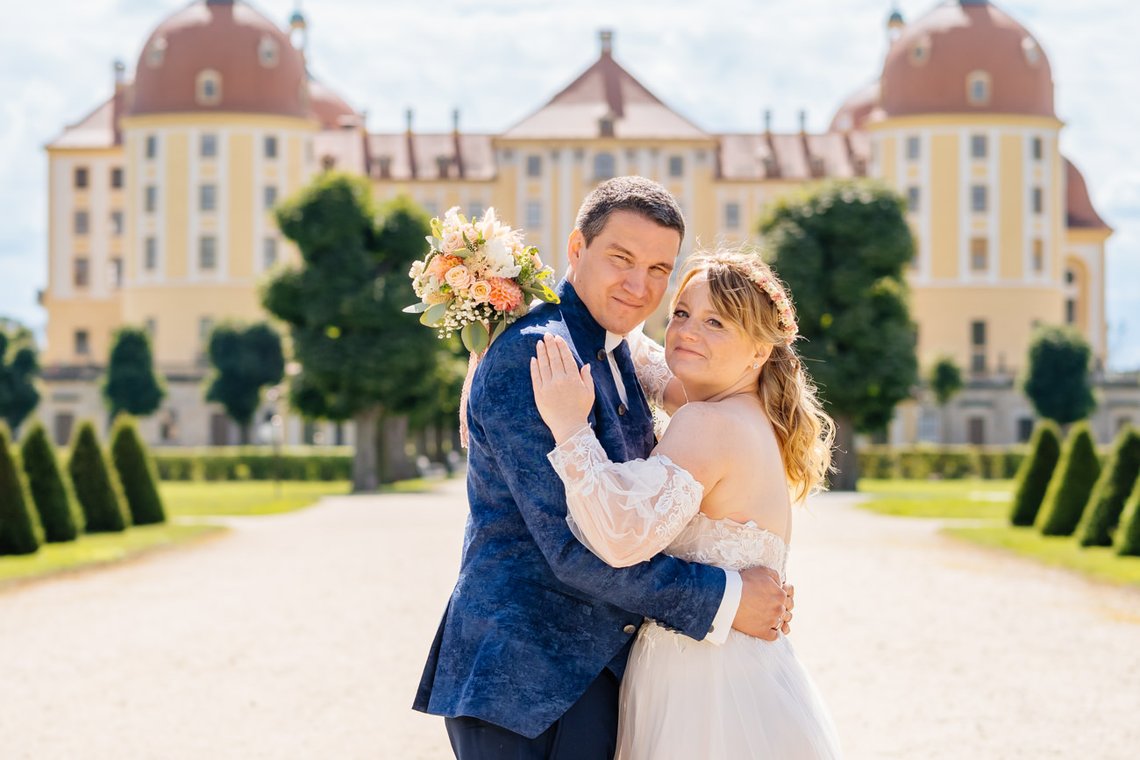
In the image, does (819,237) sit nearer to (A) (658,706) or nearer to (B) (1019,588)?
(B) (1019,588)

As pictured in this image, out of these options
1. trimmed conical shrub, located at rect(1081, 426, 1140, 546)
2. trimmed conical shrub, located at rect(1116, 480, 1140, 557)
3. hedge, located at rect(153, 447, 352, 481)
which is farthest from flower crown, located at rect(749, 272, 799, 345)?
hedge, located at rect(153, 447, 352, 481)

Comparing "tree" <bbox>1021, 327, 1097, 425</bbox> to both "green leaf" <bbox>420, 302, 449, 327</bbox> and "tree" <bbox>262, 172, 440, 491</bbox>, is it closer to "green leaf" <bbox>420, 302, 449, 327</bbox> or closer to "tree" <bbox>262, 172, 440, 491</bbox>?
"tree" <bbox>262, 172, 440, 491</bbox>

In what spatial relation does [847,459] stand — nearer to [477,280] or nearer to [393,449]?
[393,449]

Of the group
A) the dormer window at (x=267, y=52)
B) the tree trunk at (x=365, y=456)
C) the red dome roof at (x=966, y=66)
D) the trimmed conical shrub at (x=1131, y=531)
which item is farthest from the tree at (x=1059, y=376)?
the trimmed conical shrub at (x=1131, y=531)

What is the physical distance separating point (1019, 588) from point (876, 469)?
111ft

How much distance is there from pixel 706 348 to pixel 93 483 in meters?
17.4

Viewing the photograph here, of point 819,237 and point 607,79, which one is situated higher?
point 607,79

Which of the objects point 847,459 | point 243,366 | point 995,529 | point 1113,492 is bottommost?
point 995,529

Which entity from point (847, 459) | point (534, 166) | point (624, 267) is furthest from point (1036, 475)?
point (534, 166)

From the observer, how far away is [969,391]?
211 feet

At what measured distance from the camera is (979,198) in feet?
231

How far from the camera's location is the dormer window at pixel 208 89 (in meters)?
69.7

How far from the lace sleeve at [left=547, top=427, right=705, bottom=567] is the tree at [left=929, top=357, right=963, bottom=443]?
57.6m

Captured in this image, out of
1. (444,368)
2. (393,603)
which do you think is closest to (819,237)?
(444,368)
